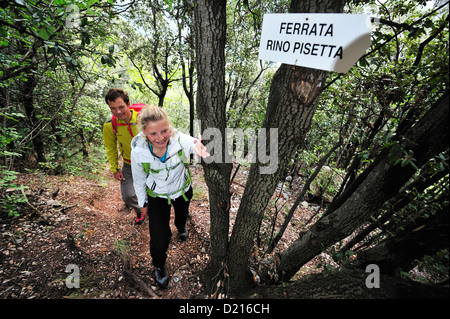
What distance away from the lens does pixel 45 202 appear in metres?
3.79

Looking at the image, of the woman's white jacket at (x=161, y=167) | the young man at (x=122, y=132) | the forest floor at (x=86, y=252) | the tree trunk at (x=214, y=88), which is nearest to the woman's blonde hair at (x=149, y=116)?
the woman's white jacket at (x=161, y=167)

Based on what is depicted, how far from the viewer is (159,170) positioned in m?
2.28

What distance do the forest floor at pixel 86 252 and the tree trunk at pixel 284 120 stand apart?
3.94 ft

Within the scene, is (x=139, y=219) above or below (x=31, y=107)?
below

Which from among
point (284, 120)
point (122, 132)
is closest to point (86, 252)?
point (122, 132)

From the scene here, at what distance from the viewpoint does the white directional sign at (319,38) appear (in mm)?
1057

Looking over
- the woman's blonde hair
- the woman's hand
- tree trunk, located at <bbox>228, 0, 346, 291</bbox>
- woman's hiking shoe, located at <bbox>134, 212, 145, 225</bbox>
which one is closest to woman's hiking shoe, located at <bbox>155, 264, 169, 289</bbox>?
tree trunk, located at <bbox>228, 0, 346, 291</bbox>

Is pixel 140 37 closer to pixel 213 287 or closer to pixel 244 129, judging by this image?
pixel 244 129

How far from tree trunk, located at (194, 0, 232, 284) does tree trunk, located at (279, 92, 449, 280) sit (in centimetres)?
91

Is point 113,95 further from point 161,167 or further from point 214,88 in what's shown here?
point 214,88

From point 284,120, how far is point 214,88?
0.66 metres

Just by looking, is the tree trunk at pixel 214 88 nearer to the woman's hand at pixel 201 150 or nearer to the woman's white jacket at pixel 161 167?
the woman's hand at pixel 201 150

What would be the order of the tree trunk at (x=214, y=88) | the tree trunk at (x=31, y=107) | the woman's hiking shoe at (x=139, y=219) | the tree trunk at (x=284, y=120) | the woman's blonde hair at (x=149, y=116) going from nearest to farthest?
the tree trunk at (x=284, y=120)
the tree trunk at (x=214, y=88)
the woman's blonde hair at (x=149, y=116)
the woman's hiking shoe at (x=139, y=219)
the tree trunk at (x=31, y=107)

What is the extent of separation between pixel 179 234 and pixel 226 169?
2137mm
